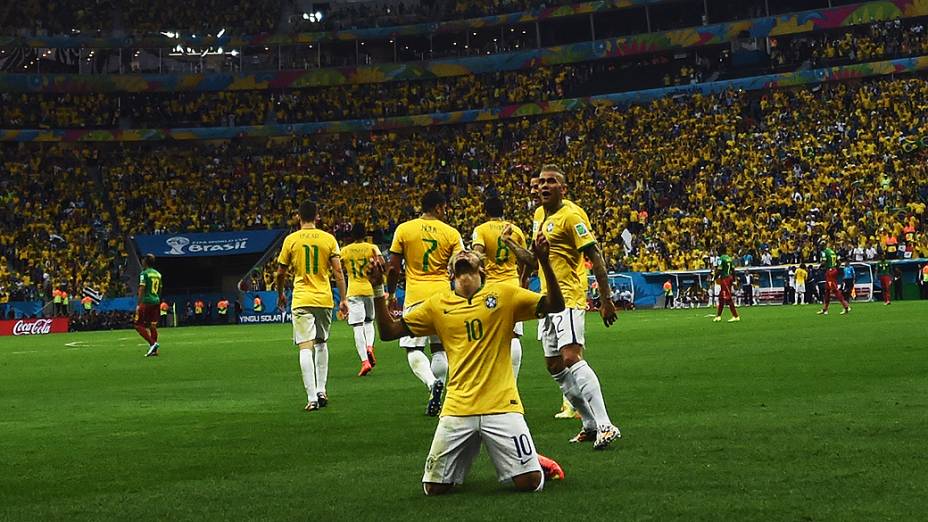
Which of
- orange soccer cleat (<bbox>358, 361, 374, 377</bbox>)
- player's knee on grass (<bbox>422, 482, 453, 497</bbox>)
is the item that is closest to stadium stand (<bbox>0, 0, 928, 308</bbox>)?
→ orange soccer cleat (<bbox>358, 361, 374, 377</bbox>)

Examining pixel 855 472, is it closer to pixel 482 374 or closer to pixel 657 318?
pixel 482 374

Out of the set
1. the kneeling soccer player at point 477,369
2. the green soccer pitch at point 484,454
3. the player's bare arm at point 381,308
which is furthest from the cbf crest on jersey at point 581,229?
the player's bare arm at point 381,308

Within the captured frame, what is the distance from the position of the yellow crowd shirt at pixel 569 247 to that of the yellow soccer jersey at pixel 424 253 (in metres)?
2.55

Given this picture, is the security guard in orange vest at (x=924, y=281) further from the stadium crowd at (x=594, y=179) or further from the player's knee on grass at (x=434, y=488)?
the player's knee on grass at (x=434, y=488)

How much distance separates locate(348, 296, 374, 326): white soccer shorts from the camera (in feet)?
66.9

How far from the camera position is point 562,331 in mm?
10469

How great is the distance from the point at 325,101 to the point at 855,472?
210ft

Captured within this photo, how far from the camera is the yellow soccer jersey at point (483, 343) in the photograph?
26.4 feet

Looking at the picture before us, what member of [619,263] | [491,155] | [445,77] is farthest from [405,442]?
[445,77]

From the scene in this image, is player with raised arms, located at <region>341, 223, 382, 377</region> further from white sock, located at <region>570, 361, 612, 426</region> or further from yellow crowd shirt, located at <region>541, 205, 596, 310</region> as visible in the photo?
white sock, located at <region>570, 361, 612, 426</region>

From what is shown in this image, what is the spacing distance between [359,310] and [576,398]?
10697 millimetres

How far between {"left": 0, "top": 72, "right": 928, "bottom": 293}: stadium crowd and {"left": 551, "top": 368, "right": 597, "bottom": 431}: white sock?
3806 cm

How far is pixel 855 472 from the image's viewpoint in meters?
8.12

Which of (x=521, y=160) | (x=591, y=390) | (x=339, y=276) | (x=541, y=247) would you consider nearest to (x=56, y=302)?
(x=521, y=160)
